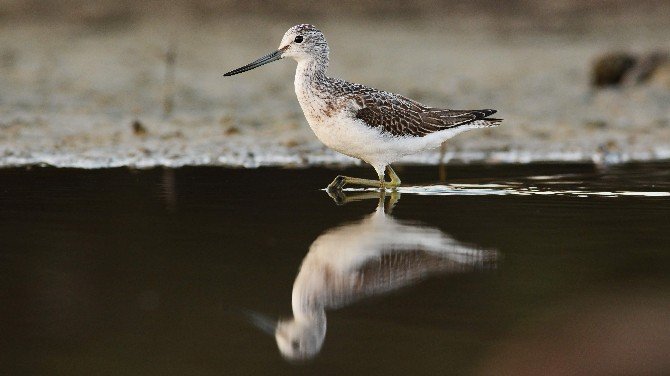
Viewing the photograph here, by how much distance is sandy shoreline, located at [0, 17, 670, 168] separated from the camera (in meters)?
13.3

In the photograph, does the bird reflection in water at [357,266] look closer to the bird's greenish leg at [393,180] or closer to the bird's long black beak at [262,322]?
the bird's long black beak at [262,322]

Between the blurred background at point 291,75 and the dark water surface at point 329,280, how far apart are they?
3277 millimetres

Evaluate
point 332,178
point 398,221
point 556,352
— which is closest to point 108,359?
point 556,352

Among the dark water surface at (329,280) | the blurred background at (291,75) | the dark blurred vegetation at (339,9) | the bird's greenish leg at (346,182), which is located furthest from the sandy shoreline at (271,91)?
the dark water surface at (329,280)

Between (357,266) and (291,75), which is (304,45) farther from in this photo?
(291,75)

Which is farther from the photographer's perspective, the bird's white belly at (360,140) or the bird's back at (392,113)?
the bird's back at (392,113)

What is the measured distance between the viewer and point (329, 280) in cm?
626

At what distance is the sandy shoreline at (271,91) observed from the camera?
→ 1332cm

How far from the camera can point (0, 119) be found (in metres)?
14.4

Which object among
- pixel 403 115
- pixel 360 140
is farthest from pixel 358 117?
pixel 403 115

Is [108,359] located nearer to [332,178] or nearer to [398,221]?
[398,221]

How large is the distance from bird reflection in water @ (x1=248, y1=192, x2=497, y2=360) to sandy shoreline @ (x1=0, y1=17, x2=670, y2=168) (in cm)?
452

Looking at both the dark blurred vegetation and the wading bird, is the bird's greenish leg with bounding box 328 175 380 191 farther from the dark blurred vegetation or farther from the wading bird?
the dark blurred vegetation

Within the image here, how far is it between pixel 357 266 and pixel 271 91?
10.7 meters
